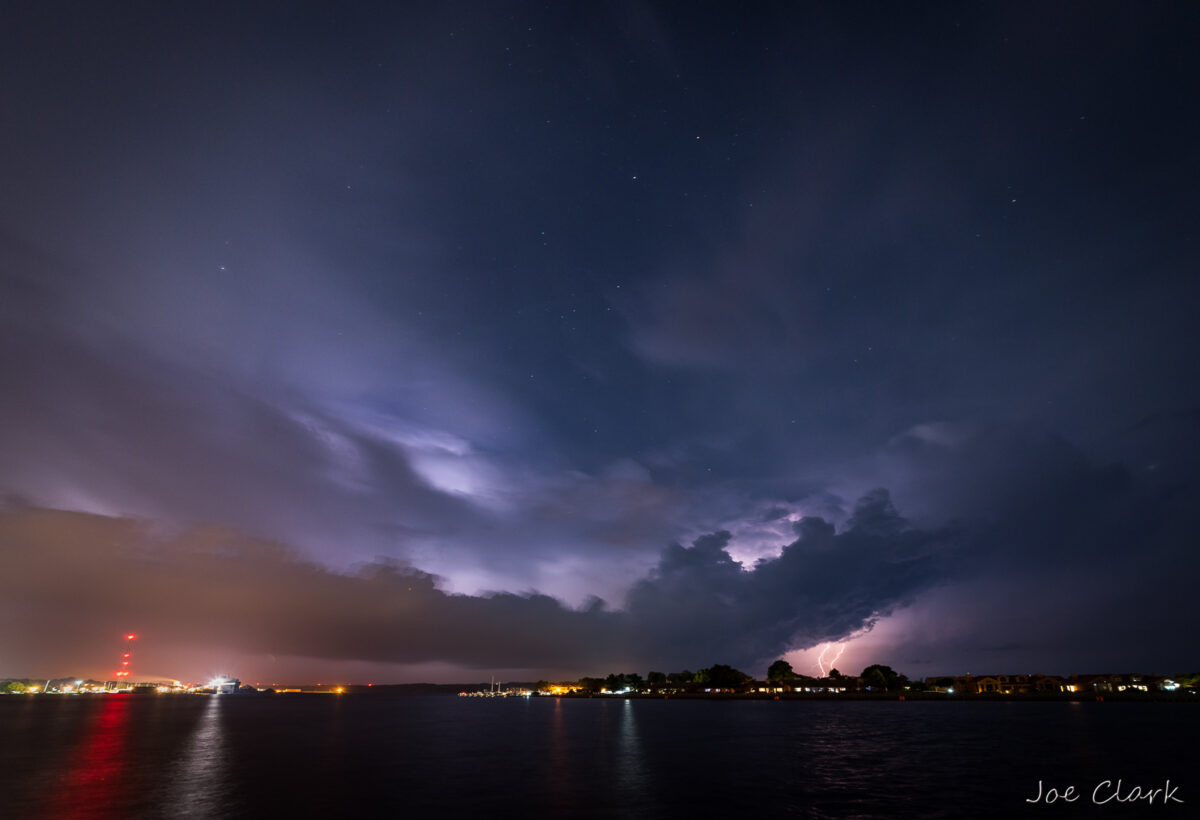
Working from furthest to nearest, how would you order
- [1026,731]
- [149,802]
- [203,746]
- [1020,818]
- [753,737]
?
[1026,731] < [753,737] < [203,746] < [149,802] < [1020,818]

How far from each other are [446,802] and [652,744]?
53.1 m

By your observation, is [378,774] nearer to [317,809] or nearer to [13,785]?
[317,809]

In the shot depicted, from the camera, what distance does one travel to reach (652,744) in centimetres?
9475

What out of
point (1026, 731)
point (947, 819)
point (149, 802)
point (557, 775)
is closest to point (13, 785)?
point (149, 802)

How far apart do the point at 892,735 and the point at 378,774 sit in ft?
278

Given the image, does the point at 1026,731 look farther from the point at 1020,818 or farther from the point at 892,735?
the point at 1020,818

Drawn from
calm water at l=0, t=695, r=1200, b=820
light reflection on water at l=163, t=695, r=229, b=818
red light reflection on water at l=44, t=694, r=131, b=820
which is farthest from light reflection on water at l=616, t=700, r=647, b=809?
red light reflection on water at l=44, t=694, r=131, b=820

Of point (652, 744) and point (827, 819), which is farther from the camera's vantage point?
point (652, 744)

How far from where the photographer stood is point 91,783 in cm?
5941

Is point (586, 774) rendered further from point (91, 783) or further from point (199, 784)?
point (91, 783)

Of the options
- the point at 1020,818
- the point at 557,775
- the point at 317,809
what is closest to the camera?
the point at 1020,818

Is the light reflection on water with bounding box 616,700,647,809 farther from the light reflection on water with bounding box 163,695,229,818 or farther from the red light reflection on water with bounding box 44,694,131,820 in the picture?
the red light reflection on water with bounding box 44,694,131,820

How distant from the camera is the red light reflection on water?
47.2 meters

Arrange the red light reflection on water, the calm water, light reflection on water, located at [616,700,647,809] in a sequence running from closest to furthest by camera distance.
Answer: the calm water < the red light reflection on water < light reflection on water, located at [616,700,647,809]
